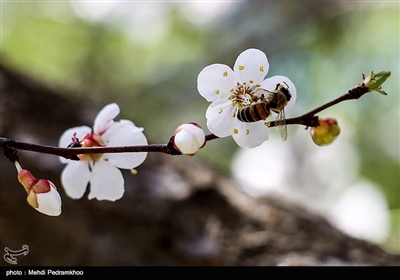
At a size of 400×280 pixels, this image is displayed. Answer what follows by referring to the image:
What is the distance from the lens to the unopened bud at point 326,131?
0.90 m

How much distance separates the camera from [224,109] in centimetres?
88

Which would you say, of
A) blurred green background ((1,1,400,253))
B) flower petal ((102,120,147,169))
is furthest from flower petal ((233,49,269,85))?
blurred green background ((1,1,400,253))

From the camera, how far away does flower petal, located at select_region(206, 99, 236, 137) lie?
835mm

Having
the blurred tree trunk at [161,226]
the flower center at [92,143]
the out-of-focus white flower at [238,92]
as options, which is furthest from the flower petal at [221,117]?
the blurred tree trunk at [161,226]

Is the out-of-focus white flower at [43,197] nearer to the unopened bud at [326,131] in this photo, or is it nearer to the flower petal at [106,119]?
the flower petal at [106,119]

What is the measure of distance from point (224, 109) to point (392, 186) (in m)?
3.43

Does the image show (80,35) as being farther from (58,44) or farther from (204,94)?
(204,94)

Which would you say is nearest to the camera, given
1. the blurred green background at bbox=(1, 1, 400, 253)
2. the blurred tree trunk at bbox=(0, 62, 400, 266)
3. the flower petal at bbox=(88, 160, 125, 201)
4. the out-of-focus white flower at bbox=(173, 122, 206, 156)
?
the out-of-focus white flower at bbox=(173, 122, 206, 156)

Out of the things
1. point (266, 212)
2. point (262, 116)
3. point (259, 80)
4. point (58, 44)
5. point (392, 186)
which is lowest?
point (262, 116)

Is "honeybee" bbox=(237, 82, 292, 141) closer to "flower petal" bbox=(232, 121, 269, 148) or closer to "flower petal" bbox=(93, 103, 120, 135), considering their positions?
"flower petal" bbox=(232, 121, 269, 148)

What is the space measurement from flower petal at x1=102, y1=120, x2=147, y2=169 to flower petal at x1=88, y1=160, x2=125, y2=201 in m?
0.02

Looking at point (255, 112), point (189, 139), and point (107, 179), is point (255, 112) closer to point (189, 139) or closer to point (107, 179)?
point (189, 139)

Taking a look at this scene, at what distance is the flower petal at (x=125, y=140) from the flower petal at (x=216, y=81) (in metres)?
0.19

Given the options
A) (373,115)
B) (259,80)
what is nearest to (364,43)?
(373,115)
